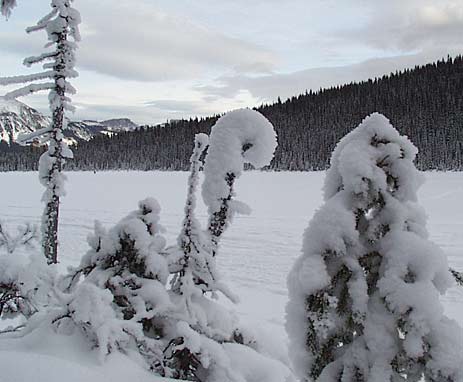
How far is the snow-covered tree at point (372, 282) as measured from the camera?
2291mm

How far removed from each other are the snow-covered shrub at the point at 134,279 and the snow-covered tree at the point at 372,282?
1.53m

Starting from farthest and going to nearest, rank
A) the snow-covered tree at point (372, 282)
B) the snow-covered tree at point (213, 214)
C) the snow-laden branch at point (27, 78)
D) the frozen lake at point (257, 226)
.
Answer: the frozen lake at point (257, 226)
the snow-laden branch at point (27, 78)
the snow-covered tree at point (213, 214)
the snow-covered tree at point (372, 282)

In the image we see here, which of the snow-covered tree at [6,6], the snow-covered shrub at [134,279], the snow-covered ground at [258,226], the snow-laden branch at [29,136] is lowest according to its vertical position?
the snow-covered ground at [258,226]

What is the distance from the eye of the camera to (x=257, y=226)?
20219mm

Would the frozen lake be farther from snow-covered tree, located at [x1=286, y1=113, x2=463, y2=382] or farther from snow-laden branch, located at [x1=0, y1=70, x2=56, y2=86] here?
snow-laden branch, located at [x1=0, y1=70, x2=56, y2=86]

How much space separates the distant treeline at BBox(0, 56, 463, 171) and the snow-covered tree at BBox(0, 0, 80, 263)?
68824 mm

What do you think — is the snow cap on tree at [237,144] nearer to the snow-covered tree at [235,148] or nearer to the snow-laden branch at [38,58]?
the snow-covered tree at [235,148]

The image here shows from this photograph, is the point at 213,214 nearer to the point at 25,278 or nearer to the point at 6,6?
the point at 25,278

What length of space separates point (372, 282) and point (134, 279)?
2.22 metres

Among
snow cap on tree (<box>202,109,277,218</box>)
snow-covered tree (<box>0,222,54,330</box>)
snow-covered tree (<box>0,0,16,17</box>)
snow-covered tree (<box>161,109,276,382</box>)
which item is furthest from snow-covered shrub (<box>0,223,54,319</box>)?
snow-covered tree (<box>0,0,16,17</box>)

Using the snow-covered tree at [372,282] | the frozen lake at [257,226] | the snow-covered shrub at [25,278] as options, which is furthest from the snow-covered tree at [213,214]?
the frozen lake at [257,226]

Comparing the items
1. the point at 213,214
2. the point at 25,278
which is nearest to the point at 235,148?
the point at 213,214

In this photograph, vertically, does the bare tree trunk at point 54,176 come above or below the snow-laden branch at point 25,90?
below

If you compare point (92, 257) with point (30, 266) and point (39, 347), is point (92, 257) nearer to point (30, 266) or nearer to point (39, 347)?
point (30, 266)
